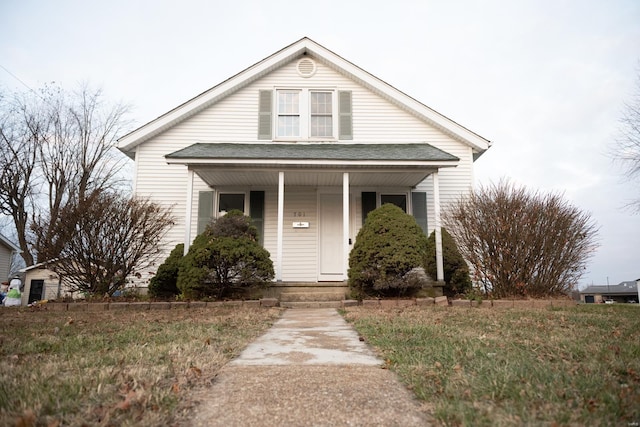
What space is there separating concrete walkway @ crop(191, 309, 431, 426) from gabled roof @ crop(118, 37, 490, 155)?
9335mm

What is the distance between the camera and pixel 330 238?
1147cm

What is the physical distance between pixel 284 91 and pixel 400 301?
7233mm

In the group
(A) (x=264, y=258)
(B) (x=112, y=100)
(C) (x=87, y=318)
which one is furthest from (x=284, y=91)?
(B) (x=112, y=100)

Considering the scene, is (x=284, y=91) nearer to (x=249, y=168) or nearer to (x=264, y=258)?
(x=249, y=168)

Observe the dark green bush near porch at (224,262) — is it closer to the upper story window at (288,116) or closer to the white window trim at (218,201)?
the white window trim at (218,201)

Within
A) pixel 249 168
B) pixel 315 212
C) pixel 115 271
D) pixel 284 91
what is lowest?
pixel 115 271

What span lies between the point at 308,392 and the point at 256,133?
10.2m

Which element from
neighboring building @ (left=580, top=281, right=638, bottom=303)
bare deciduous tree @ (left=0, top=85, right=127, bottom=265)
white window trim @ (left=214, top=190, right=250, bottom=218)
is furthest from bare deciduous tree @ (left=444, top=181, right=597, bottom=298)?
neighboring building @ (left=580, top=281, right=638, bottom=303)

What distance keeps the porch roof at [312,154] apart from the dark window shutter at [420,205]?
1.36 meters

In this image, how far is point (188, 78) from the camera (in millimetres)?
18766

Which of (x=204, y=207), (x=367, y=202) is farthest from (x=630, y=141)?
(x=204, y=207)

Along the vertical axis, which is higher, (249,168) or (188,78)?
(188,78)

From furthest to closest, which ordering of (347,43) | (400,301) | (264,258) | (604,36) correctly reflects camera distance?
(347,43), (604,36), (264,258), (400,301)

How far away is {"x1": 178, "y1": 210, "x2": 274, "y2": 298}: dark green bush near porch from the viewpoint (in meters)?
8.22
